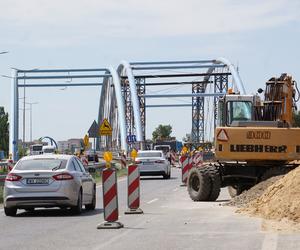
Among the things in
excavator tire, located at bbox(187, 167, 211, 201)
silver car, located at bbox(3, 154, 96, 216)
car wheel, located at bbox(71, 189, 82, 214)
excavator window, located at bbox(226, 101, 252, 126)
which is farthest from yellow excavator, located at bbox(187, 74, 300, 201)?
silver car, located at bbox(3, 154, 96, 216)

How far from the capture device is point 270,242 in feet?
42.2

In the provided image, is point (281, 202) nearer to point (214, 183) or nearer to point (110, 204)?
point (110, 204)

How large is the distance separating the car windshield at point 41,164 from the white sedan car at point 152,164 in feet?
74.1

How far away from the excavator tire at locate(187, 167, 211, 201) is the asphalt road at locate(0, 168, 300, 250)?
6.27 ft

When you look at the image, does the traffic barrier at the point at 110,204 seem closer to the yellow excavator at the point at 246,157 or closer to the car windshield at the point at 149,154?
the yellow excavator at the point at 246,157

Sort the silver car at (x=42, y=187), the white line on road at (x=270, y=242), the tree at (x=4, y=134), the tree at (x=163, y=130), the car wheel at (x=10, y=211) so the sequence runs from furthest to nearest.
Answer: the tree at (x=163, y=130) < the tree at (x=4, y=134) < the car wheel at (x=10, y=211) < the silver car at (x=42, y=187) < the white line on road at (x=270, y=242)

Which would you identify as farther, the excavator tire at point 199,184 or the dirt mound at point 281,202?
the excavator tire at point 199,184

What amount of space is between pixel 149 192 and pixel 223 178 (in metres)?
6.89

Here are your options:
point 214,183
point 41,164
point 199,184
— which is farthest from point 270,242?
point 199,184

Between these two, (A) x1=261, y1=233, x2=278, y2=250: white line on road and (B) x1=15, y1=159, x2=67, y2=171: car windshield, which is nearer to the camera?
(A) x1=261, y1=233, x2=278, y2=250: white line on road

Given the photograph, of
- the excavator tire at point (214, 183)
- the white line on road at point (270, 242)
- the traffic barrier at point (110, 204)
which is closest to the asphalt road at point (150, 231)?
the white line on road at point (270, 242)

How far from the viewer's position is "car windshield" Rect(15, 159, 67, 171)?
19.5 meters

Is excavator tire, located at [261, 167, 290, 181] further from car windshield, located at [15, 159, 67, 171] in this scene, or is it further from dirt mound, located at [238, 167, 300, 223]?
car windshield, located at [15, 159, 67, 171]

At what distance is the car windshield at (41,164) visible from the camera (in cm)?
1948
